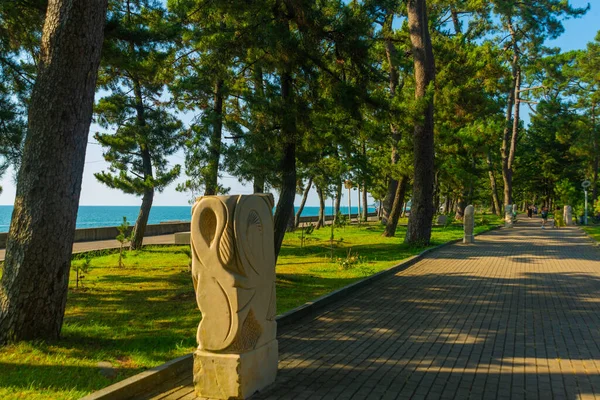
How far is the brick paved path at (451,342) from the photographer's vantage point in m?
4.77

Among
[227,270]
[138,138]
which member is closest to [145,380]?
[227,270]

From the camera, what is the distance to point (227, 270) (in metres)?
4.50

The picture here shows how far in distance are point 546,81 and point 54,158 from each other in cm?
4206

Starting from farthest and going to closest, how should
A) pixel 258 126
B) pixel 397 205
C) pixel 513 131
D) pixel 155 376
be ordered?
pixel 513 131, pixel 397 205, pixel 258 126, pixel 155 376

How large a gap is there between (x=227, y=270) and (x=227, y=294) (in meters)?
0.20

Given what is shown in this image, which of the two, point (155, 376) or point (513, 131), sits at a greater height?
point (513, 131)

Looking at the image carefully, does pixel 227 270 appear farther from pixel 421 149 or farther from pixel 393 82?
pixel 393 82

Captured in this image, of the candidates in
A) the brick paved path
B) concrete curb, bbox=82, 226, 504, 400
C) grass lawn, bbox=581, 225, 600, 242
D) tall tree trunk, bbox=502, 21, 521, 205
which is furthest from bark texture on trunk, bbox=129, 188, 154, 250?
tall tree trunk, bbox=502, 21, 521, 205

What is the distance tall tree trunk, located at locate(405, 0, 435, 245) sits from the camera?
1884 centimetres

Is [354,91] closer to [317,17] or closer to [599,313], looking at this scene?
[317,17]

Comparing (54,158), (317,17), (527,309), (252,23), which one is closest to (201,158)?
(252,23)

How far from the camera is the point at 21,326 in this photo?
5.83 m

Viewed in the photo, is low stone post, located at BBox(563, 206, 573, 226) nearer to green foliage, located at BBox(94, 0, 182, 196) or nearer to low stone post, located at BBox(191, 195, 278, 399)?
green foliage, located at BBox(94, 0, 182, 196)

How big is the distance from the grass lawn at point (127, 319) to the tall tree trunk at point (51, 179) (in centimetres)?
43
